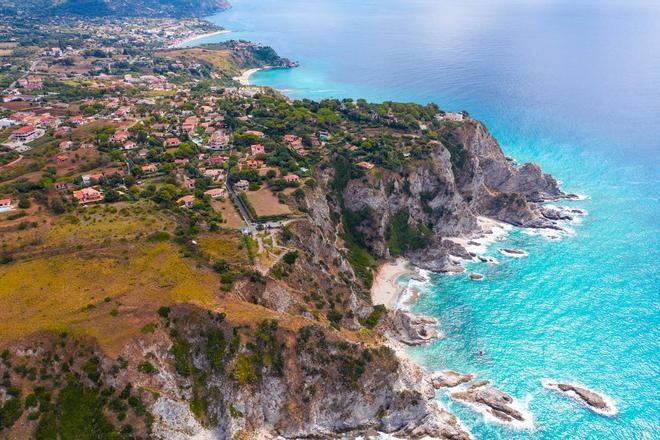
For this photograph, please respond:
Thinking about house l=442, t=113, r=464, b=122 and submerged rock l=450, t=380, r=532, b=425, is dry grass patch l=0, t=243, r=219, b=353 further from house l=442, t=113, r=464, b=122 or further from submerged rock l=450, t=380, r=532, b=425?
house l=442, t=113, r=464, b=122

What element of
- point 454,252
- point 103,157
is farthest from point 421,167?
point 103,157

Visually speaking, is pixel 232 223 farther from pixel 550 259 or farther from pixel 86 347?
pixel 550 259

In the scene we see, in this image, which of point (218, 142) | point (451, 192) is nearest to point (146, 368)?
point (218, 142)

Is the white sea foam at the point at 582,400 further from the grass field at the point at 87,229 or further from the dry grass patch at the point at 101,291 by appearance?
the grass field at the point at 87,229

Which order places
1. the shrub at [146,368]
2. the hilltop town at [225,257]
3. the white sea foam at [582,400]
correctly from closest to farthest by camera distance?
the hilltop town at [225,257]
the shrub at [146,368]
the white sea foam at [582,400]

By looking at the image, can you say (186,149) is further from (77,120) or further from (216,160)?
(77,120)

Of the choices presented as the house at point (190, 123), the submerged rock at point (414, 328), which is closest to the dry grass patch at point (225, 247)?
the submerged rock at point (414, 328)

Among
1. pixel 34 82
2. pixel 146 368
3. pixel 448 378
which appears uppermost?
pixel 146 368
